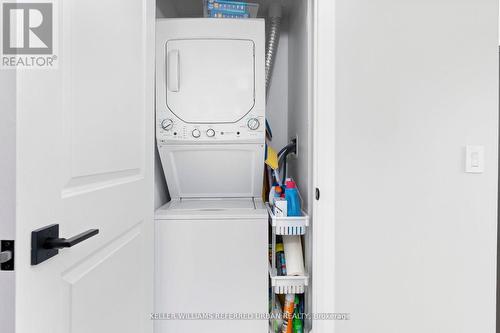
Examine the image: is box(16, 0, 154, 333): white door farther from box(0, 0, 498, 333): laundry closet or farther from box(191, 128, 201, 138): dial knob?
box(191, 128, 201, 138): dial knob

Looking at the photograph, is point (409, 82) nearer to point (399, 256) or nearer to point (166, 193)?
point (399, 256)

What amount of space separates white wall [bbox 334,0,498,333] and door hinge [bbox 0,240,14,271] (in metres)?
1.22

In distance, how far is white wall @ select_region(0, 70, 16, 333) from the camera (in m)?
0.66

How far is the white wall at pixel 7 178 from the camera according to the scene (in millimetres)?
662

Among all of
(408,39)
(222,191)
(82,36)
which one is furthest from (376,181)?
(82,36)

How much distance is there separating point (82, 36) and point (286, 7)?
73.5 inches

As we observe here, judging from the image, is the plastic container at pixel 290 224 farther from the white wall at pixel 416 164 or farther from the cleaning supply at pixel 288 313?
the cleaning supply at pixel 288 313

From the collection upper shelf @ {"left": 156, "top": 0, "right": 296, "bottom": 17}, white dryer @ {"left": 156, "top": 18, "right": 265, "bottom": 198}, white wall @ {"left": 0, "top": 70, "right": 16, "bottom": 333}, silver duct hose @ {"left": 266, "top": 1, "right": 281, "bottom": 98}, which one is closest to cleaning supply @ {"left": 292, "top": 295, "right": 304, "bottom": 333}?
white dryer @ {"left": 156, "top": 18, "right": 265, "bottom": 198}

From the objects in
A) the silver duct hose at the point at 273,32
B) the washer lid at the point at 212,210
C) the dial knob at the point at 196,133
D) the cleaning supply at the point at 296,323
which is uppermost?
the silver duct hose at the point at 273,32

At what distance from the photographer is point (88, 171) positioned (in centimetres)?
93

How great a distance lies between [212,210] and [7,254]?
3.85 feet

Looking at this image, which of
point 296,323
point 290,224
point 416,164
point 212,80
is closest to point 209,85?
point 212,80

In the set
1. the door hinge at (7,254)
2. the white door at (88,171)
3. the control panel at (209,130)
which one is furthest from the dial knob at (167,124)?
the door hinge at (7,254)

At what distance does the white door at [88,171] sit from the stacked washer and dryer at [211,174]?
1.01 feet
